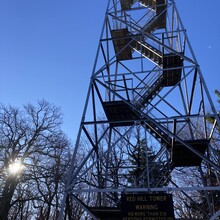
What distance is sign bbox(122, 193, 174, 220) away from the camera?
24.7 feet

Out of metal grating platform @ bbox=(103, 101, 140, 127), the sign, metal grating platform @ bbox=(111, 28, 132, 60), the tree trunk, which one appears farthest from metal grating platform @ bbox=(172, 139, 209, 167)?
the tree trunk

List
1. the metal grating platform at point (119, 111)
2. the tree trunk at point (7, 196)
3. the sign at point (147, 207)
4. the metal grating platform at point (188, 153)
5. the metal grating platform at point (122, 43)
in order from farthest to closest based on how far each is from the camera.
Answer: the tree trunk at point (7, 196) < the metal grating platform at point (122, 43) < the metal grating platform at point (119, 111) < the metal grating platform at point (188, 153) < the sign at point (147, 207)

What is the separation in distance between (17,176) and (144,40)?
18.8 meters

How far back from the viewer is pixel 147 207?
25.2 ft

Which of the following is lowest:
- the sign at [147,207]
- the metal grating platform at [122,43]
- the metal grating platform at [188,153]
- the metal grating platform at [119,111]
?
the sign at [147,207]

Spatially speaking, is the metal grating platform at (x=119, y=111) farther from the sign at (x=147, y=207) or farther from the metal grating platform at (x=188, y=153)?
the sign at (x=147, y=207)

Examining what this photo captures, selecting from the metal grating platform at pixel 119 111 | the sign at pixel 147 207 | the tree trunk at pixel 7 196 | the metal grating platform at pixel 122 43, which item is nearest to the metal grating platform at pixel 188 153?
the metal grating platform at pixel 119 111

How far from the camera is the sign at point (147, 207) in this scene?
7521 mm

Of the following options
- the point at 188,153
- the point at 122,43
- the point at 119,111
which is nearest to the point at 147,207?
the point at 188,153

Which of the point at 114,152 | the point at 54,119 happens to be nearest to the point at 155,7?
the point at 114,152

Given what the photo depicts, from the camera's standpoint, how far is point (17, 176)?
961 inches

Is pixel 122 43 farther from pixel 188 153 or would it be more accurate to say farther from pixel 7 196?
pixel 7 196

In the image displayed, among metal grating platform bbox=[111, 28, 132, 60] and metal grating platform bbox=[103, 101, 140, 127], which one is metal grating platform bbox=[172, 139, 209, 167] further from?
metal grating platform bbox=[111, 28, 132, 60]

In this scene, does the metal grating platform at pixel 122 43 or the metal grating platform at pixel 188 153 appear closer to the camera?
the metal grating platform at pixel 188 153
